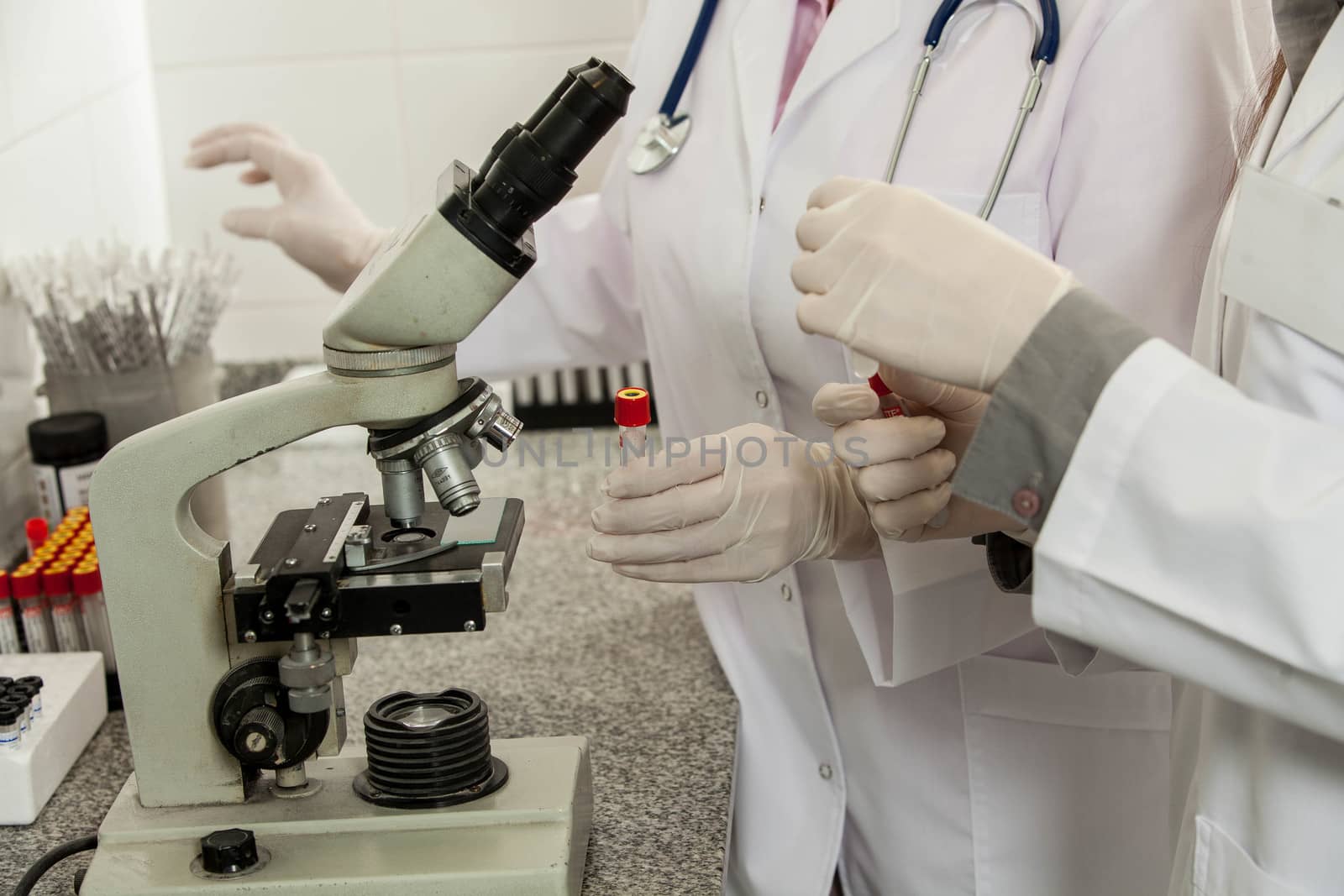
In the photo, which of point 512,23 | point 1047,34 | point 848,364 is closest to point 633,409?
point 848,364

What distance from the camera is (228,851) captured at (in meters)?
0.88

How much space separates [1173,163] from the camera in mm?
984

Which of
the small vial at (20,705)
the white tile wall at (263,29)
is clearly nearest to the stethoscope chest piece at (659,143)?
the small vial at (20,705)

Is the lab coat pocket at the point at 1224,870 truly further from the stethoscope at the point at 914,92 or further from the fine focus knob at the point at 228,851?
the fine focus knob at the point at 228,851

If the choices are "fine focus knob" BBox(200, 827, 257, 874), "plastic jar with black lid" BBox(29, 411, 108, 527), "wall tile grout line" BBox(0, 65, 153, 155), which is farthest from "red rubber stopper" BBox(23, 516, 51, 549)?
"fine focus knob" BBox(200, 827, 257, 874)

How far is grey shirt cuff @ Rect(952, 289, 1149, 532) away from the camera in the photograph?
76 cm

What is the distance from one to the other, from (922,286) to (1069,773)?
1.93 feet

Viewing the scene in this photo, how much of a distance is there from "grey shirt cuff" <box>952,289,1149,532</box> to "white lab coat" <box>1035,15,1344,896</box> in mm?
15

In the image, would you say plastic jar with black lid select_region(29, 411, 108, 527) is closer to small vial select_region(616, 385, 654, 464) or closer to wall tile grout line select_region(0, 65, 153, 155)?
wall tile grout line select_region(0, 65, 153, 155)

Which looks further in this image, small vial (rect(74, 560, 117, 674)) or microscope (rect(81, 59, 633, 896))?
small vial (rect(74, 560, 117, 674))

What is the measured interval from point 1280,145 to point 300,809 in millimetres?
848

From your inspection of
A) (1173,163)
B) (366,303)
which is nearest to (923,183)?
(1173,163)

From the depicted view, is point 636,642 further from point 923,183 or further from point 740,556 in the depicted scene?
point 923,183

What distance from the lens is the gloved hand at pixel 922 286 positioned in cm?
81
